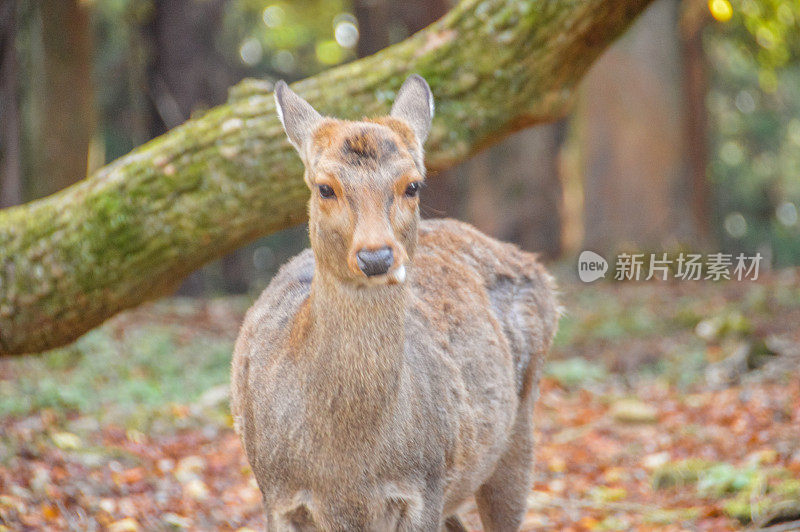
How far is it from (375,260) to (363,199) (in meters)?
0.29

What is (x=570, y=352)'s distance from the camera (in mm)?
10602

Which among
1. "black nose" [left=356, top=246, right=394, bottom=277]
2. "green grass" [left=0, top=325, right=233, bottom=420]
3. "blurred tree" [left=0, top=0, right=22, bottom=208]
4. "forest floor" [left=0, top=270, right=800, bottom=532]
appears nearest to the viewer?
"black nose" [left=356, top=246, right=394, bottom=277]

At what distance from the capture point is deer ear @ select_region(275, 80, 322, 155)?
13.8 feet

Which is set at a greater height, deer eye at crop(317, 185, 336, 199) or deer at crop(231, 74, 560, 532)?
deer eye at crop(317, 185, 336, 199)

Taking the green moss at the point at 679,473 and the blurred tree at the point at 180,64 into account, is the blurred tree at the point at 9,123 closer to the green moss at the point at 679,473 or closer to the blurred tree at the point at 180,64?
the blurred tree at the point at 180,64

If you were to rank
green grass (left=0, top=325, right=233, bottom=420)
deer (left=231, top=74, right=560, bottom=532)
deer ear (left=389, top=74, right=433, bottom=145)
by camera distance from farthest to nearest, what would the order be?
green grass (left=0, top=325, right=233, bottom=420) < deer ear (left=389, top=74, right=433, bottom=145) < deer (left=231, top=74, right=560, bottom=532)

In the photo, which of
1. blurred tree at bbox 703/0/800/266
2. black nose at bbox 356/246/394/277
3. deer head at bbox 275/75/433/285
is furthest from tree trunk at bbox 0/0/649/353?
blurred tree at bbox 703/0/800/266

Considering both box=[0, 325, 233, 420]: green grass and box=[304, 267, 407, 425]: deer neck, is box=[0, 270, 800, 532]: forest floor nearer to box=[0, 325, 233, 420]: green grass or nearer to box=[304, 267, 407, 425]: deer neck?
box=[0, 325, 233, 420]: green grass

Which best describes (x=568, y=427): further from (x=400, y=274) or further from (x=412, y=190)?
(x=400, y=274)

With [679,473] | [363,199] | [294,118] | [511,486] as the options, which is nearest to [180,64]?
[679,473]

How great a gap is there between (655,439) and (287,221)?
3.93 meters

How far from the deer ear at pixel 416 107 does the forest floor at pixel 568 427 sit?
2.94 metres

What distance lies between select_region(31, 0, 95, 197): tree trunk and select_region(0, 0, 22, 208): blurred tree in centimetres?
21

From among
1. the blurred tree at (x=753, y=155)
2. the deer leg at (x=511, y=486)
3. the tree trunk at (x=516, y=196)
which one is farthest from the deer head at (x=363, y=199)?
the blurred tree at (x=753, y=155)
